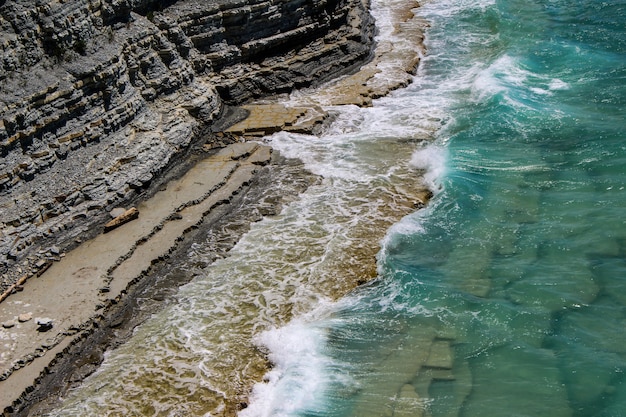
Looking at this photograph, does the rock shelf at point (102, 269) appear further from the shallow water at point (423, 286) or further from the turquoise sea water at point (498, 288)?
the turquoise sea water at point (498, 288)

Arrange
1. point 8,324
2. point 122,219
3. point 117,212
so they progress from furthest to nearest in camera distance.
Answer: point 117,212, point 122,219, point 8,324

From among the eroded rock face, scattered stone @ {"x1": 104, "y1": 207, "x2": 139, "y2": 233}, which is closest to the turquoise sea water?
scattered stone @ {"x1": 104, "y1": 207, "x2": 139, "y2": 233}

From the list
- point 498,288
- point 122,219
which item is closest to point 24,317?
point 122,219

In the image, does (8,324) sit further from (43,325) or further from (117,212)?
(117,212)

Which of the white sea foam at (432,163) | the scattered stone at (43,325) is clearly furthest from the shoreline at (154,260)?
the white sea foam at (432,163)

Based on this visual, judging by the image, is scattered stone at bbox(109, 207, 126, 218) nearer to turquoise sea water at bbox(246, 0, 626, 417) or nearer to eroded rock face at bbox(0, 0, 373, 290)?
eroded rock face at bbox(0, 0, 373, 290)
